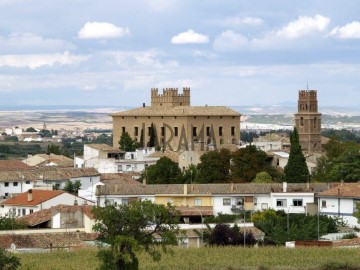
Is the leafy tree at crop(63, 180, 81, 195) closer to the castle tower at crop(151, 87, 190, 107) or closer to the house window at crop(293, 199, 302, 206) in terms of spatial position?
the house window at crop(293, 199, 302, 206)

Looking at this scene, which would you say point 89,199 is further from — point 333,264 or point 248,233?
point 333,264

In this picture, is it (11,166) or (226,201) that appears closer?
(226,201)

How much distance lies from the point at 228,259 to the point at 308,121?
8696cm

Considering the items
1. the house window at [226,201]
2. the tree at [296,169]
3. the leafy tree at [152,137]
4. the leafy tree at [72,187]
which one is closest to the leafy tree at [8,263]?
the house window at [226,201]

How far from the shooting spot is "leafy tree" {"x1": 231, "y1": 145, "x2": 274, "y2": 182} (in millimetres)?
71375

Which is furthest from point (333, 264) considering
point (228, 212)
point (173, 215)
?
point (228, 212)

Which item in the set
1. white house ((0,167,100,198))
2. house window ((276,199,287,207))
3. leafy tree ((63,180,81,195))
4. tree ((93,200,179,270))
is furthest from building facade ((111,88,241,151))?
tree ((93,200,179,270))

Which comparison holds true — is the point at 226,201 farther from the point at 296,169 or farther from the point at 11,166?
the point at 11,166

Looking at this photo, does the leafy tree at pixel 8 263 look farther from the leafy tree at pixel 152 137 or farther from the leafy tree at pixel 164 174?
the leafy tree at pixel 152 137

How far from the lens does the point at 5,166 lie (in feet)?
273

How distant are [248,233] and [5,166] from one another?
127ft

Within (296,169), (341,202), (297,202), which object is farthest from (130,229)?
(296,169)

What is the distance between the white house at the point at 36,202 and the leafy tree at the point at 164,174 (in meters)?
12.4

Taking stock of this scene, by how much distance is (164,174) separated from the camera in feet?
236
